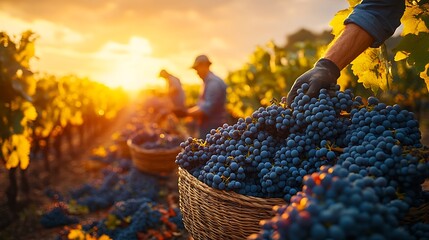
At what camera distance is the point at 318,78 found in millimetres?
1967

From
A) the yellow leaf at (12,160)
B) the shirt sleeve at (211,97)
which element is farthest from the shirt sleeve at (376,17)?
the yellow leaf at (12,160)

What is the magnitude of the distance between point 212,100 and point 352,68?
3.15 meters

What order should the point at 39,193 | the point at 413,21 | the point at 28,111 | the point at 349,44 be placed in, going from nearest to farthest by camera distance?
the point at 349,44 < the point at 413,21 < the point at 28,111 < the point at 39,193

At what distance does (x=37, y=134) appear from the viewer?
7.68m

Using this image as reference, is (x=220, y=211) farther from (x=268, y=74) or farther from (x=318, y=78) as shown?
(x=268, y=74)

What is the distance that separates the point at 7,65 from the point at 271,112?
14.5 feet

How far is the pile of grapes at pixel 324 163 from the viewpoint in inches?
42.7

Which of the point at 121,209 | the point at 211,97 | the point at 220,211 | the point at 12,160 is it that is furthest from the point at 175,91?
the point at 220,211

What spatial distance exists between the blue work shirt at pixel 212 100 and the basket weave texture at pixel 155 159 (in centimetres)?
66

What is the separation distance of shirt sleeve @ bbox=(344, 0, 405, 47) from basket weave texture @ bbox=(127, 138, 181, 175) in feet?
13.3

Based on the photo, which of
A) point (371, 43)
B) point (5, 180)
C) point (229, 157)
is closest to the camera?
point (229, 157)

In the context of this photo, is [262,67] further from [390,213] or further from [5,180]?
[390,213]

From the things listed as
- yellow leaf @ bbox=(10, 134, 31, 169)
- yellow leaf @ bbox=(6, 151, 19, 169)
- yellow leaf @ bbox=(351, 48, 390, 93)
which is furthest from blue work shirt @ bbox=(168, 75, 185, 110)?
yellow leaf @ bbox=(351, 48, 390, 93)

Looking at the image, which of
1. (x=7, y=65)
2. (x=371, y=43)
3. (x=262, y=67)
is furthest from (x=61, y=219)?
(x=262, y=67)
